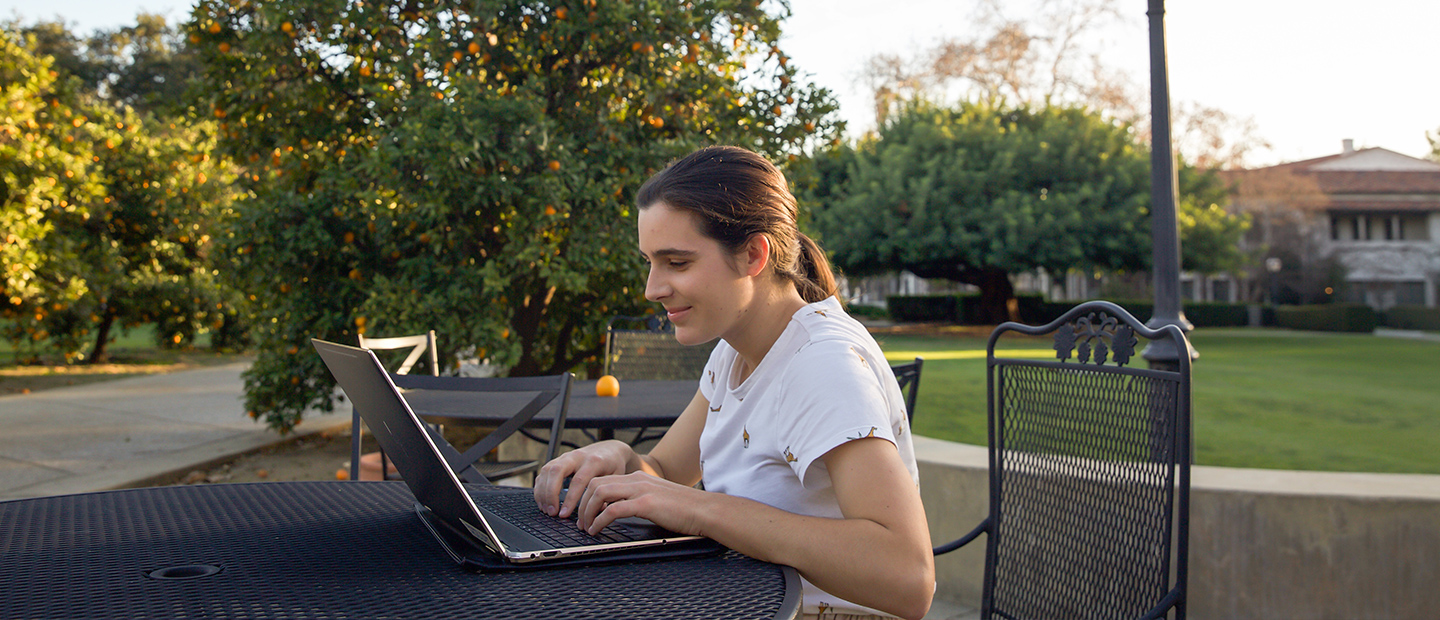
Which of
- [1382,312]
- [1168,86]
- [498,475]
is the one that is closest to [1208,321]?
[1382,312]

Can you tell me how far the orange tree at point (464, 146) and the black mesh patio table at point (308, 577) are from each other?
355cm

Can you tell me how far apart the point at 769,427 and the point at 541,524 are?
1.21ft

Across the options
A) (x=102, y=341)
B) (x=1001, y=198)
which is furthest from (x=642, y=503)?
(x=1001, y=198)

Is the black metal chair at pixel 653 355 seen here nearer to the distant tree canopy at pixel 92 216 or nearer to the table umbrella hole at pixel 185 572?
the table umbrella hole at pixel 185 572

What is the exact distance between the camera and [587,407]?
3070mm

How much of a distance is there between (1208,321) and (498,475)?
31.3m

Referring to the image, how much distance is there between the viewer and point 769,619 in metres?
1.01

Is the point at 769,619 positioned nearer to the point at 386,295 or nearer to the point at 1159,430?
the point at 1159,430

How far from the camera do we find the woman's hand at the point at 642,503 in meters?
1.24

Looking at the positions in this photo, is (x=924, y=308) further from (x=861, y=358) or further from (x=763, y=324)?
(x=861, y=358)

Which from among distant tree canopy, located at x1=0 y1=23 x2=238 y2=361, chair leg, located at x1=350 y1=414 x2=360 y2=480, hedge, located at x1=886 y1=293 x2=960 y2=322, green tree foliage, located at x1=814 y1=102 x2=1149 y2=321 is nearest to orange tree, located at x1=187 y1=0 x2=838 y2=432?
chair leg, located at x1=350 y1=414 x2=360 y2=480

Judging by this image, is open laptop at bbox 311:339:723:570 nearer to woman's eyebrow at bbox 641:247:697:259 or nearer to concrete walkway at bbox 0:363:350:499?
woman's eyebrow at bbox 641:247:697:259

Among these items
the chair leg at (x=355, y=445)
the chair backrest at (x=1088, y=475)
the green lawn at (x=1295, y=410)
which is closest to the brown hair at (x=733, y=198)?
the chair backrest at (x=1088, y=475)

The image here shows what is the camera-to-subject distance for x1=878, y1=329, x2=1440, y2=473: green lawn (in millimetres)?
4680
